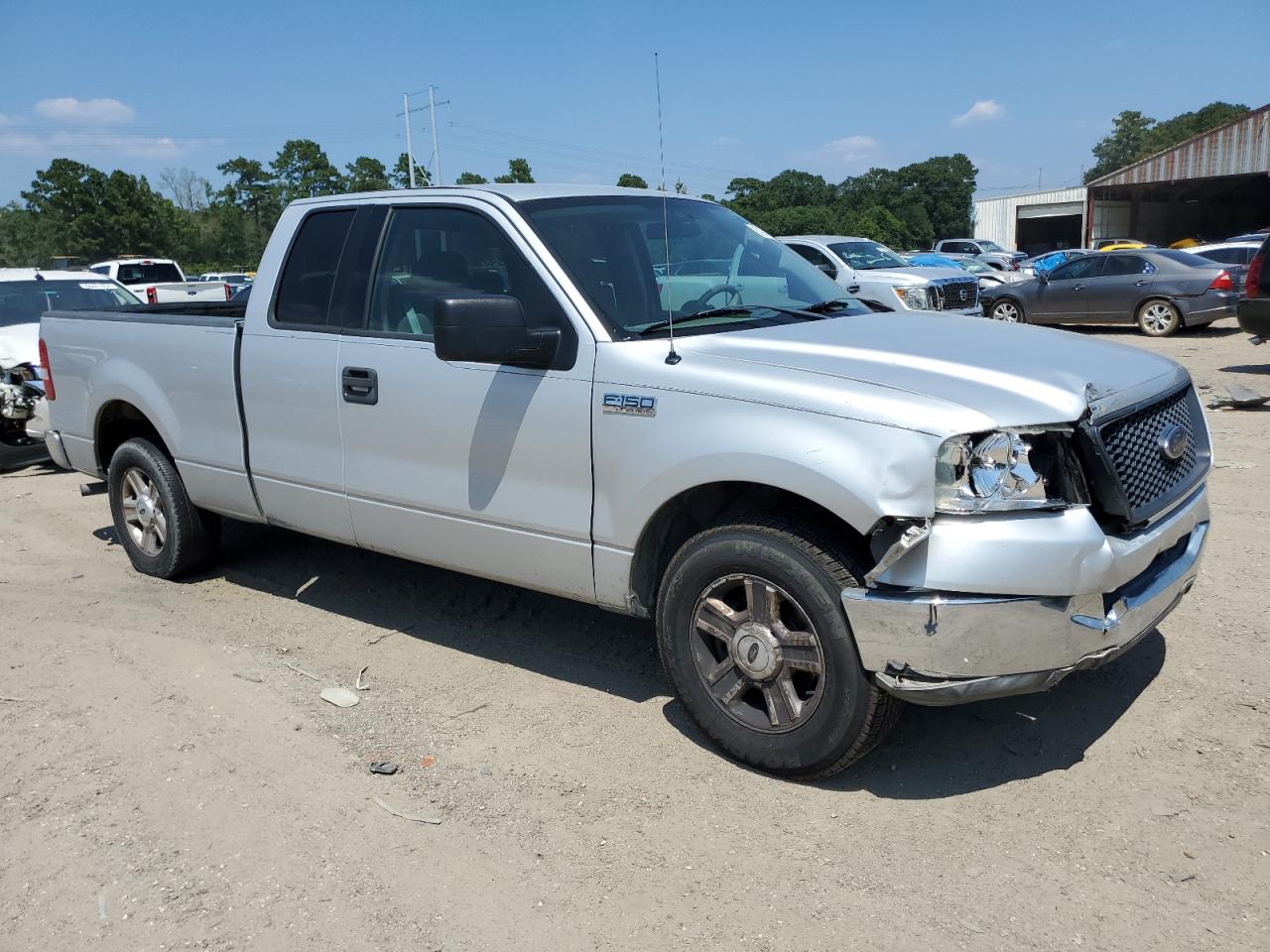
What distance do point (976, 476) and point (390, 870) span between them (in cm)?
211

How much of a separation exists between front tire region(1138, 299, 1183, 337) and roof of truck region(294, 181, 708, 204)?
14.8 metres

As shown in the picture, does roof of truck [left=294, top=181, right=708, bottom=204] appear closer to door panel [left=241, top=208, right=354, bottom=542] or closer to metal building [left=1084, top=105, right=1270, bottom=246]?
door panel [left=241, top=208, right=354, bottom=542]

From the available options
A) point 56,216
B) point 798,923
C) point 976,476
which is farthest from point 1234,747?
point 56,216

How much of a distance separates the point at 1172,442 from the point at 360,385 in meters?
3.15

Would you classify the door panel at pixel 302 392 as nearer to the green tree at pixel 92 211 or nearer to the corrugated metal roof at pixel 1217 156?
the corrugated metal roof at pixel 1217 156

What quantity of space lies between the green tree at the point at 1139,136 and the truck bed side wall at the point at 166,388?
131 meters

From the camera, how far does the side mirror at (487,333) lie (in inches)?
145

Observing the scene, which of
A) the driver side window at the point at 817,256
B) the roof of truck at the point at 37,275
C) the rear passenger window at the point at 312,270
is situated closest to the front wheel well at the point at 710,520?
the rear passenger window at the point at 312,270

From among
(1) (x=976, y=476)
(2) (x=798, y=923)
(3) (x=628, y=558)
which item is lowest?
(2) (x=798, y=923)

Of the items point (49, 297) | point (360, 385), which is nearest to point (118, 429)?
point (360, 385)

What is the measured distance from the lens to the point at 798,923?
2.88 meters

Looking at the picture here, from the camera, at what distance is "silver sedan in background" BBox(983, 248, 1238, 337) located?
16828 mm

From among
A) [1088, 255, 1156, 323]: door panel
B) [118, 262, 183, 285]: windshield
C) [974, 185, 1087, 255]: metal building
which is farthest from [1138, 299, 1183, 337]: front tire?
[974, 185, 1087, 255]: metal building

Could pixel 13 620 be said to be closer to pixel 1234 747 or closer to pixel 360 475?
pixel 360 475
